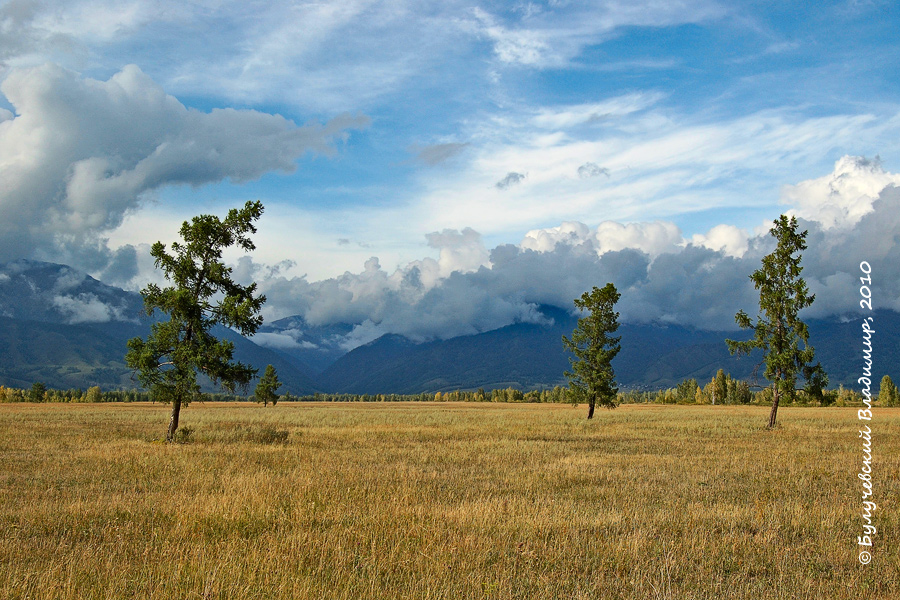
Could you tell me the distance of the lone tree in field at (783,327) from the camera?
39.6 metres

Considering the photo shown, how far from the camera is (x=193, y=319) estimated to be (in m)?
28.3

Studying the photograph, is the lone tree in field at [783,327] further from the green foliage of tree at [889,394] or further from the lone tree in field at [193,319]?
the green foliage of tree at [889,394]

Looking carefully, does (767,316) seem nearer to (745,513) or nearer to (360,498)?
(745,513)

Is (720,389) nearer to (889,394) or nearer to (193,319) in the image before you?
(889,394)

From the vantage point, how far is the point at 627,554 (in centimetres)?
921

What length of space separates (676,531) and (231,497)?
377 inches

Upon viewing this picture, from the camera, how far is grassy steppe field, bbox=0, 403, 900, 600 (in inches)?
304

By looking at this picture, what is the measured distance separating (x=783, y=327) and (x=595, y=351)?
53.2 feet

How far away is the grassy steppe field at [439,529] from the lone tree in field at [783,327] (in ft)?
66.8

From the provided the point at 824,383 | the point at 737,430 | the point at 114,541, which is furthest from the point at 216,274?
the point at 824,383

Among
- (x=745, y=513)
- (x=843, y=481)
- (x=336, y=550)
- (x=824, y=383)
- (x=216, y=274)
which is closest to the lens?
(x=336, y=550)

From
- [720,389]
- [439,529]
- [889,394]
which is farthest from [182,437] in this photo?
[889,394]

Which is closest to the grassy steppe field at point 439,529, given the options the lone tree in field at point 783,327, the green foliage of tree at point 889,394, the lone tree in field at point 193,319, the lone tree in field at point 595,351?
the lone tree in field at point 193,319

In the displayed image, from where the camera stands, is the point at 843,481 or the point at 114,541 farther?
the point at 843,481
